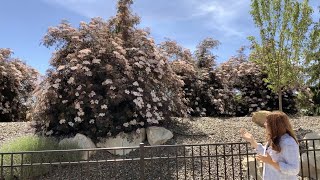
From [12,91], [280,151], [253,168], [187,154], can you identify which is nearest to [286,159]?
→ [280,151]

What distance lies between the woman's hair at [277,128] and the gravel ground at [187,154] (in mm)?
2189

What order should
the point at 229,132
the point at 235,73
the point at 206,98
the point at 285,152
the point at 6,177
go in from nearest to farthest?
the point at 285,152, the point at 6,177, the point at 229,132, the point at 206,98, the point at 235,73

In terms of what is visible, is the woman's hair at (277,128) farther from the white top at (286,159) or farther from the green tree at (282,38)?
the green tree at (282,38)

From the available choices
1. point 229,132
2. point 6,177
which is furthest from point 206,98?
point 6,177

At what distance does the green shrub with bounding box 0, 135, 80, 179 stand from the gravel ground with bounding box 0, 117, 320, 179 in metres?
0.24

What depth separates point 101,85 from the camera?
935 cm

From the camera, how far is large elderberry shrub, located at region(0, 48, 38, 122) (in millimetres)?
14047

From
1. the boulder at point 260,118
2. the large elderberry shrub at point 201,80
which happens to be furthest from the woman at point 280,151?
the large elderberry shrub at point 201,80

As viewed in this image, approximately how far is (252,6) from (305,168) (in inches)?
209

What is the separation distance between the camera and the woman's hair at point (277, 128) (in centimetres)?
375

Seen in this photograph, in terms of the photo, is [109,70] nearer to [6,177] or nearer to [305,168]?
[6,177]

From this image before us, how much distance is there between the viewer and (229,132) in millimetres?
9641

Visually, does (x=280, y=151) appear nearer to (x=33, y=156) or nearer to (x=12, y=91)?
(x=33, y=156)

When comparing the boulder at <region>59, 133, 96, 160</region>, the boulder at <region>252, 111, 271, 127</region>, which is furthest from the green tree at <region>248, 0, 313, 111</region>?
the boulder at <region>59, 133, 96, 160</region>
